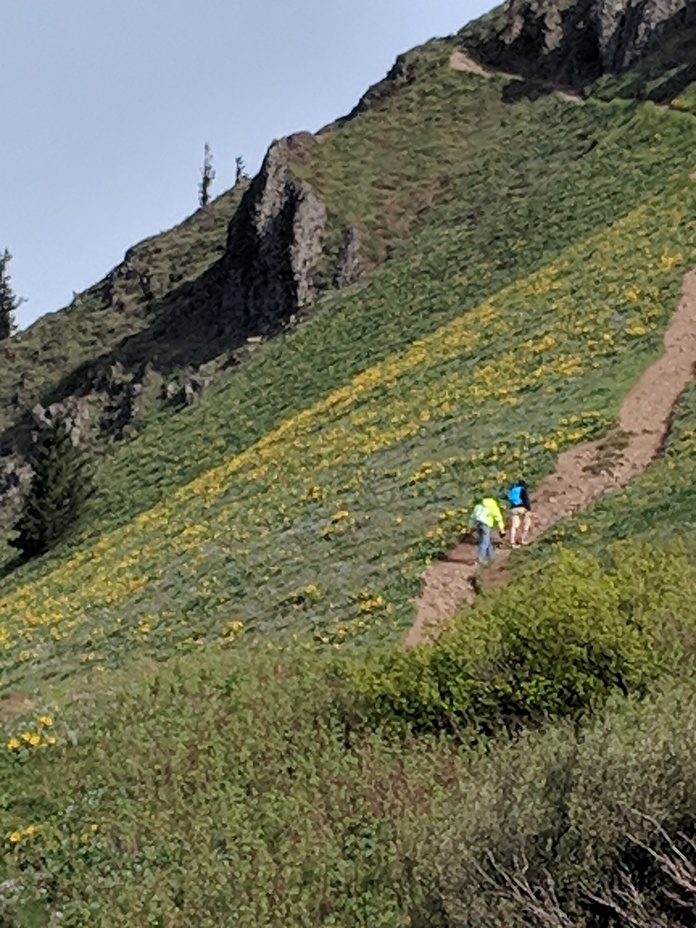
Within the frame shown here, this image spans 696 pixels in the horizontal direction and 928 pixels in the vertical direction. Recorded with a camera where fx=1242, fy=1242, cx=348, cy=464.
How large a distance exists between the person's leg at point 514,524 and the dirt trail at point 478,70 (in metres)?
47.3

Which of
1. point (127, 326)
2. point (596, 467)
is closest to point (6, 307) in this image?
point (127, 326)

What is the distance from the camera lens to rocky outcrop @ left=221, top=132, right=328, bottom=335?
5775 centimetres

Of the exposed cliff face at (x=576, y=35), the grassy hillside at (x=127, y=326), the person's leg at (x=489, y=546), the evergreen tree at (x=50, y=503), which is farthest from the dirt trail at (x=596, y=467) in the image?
the exposed cliff face at (x=576, y=35)

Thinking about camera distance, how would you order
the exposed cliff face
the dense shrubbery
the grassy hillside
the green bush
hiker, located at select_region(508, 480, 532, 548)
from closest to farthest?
the dense shrubbery → the green bush → hiker, located at select_region(508, 480, 532, 548) → the exposed cliff face → the grassy hillside

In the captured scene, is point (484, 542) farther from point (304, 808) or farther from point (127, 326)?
point (127, 326)

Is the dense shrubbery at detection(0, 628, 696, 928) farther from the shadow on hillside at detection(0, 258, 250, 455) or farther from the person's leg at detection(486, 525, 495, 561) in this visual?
the shadow on hillside at detection(0, 258, 250, 455)

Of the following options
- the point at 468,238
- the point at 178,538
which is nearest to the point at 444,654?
the point at 178,538

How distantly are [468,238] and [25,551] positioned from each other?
2362 cm

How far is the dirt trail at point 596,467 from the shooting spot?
2108 centimetres

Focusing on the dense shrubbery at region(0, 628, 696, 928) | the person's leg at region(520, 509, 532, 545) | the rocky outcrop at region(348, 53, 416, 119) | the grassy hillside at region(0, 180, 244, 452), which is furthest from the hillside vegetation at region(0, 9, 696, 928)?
the rocky outcrop at region(348, 53, 416, 119)

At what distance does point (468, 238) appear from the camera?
175 ft

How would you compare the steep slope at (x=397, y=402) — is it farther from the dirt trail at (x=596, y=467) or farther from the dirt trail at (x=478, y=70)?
the dirt trail at (x=478, y=70)

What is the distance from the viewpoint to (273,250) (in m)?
59.8

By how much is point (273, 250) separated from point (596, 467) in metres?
37.5
